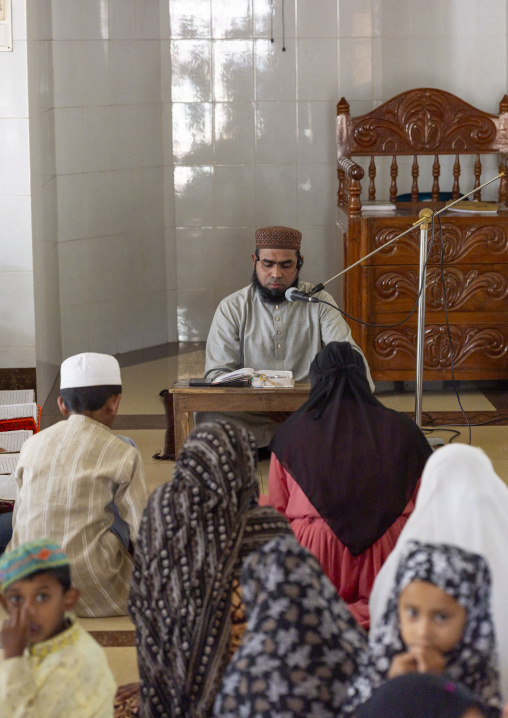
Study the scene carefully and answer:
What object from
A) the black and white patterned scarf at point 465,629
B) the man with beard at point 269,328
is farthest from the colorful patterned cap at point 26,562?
the man with beard at point 269,328

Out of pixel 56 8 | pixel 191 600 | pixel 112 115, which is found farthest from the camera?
pixel 112 115

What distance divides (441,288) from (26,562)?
4.24m

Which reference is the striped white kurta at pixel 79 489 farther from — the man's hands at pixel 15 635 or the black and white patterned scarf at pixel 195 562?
→ the man's hands at pixel 15 635

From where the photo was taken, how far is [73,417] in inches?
122

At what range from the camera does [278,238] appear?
4.72 m

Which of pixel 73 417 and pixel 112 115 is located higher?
pixel 112 115

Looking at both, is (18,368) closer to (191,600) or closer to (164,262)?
(164,262)

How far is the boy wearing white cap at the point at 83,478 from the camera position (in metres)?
3.03

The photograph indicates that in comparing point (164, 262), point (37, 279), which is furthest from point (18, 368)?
point (164, 262)

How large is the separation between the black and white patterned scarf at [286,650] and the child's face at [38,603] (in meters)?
0.37

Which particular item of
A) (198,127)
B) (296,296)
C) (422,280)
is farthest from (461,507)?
(198,127)

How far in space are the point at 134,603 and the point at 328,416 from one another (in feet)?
3.62

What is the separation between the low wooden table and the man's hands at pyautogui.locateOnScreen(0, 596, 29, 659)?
7.69 ft

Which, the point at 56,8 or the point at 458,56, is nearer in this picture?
the point at 56,8
